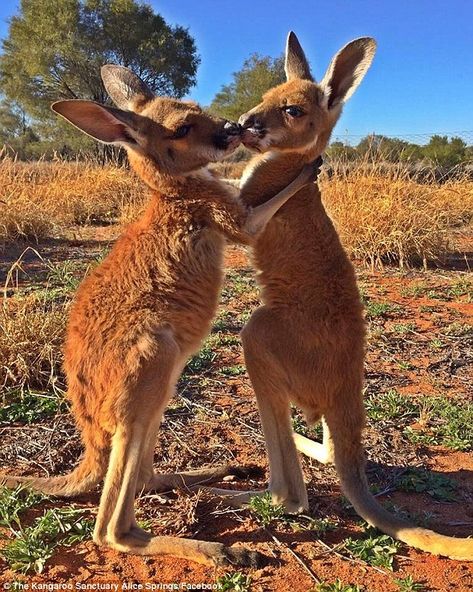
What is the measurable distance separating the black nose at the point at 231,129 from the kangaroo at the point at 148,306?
0.03 feet

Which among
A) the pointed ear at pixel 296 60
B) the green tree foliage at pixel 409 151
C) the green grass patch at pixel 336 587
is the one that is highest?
the green tree foliage at pixel 409 151

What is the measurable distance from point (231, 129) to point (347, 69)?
109 centimetres

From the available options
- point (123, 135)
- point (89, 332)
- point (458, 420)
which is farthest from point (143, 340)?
point (458, 420)

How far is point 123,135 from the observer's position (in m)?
3.95

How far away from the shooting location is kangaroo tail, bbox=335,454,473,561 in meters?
2.94

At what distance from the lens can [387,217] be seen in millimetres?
9562

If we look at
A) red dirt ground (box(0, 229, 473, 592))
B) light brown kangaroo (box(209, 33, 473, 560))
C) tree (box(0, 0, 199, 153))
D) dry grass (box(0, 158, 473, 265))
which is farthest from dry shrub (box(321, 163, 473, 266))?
tree (box(0, 0, 199, 153))

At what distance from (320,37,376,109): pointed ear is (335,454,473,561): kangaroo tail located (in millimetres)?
2785

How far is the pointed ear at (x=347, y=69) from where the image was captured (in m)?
4.33

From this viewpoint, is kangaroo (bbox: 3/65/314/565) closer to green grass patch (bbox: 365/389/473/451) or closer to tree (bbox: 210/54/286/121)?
green grass patch (bbox: 365/389/473/451)

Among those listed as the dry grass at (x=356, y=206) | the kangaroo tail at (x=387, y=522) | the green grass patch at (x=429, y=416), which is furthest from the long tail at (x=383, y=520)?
the dry grass at (x=356, y=206)

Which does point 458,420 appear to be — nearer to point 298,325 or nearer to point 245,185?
point 298,325

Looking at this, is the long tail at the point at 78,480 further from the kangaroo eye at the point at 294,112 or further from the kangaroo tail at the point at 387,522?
the kangaroo eye at the point at 294,112

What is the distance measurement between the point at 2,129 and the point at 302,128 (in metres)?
49.6
